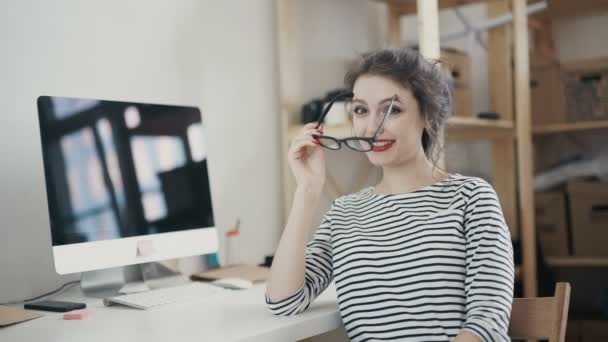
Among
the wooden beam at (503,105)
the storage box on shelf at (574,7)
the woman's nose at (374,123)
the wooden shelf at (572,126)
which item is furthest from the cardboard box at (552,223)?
the woman's nose at (374,123)

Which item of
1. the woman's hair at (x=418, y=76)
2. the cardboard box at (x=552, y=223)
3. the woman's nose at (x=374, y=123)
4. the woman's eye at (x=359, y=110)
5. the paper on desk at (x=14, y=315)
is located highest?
the woman's hair at (x=418, y=76)

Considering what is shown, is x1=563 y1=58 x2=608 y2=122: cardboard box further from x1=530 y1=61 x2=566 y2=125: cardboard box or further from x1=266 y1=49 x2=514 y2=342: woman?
x1=266 y1=49 x2=514 y2=342: woman

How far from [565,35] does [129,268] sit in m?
2.40

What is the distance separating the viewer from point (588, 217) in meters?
2.66

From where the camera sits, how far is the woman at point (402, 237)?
1.18 m

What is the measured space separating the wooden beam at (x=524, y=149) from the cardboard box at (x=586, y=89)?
14.2 inches

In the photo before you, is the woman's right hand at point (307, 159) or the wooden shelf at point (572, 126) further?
the wooden shelf at point (572, 126)

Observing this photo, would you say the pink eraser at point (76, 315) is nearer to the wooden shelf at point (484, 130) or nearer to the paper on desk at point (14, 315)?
the paper on desk at point (14, 315)

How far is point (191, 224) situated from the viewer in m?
1.66

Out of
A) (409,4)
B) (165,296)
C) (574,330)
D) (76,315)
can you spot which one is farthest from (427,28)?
(574,330)

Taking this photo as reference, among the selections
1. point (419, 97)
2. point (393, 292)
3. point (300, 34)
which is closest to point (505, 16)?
point (300, 34)

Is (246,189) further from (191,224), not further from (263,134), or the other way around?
(191,224)

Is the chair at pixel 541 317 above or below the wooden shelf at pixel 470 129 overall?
below

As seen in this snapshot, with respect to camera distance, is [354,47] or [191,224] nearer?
[191,224]
